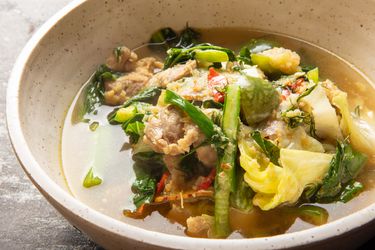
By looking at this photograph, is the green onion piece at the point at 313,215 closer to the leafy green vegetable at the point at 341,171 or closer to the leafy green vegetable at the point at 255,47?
the leafy green vegetable at the point at 341,171

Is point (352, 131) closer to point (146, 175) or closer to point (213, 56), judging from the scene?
point (213, 56)

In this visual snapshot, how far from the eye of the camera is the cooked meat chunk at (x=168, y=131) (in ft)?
7.55

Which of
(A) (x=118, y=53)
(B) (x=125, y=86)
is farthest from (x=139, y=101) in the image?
(A) (x=118, y=53)

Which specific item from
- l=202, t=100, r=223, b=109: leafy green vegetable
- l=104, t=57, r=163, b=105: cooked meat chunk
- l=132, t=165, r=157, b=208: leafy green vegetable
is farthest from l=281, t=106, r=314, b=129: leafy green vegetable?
l=104, t=57, r=163, b=105: cooked meat chunk

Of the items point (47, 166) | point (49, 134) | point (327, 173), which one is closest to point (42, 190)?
point (47, 166)

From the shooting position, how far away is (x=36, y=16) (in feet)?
12.4

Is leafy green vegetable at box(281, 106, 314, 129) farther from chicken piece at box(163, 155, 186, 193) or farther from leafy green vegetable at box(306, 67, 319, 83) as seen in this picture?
chicken piece at box(163, 155, 186, 193)

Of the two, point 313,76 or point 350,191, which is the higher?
point 313,76

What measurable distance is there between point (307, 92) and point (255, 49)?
0.70 meters

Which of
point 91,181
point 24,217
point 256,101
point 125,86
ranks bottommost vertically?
point 24,217

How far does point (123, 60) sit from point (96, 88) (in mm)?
222

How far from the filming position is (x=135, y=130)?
2512 mm

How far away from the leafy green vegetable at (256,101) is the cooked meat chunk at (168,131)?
0.78ft

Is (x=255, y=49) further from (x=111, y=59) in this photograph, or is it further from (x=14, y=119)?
(x=14, y=119)
